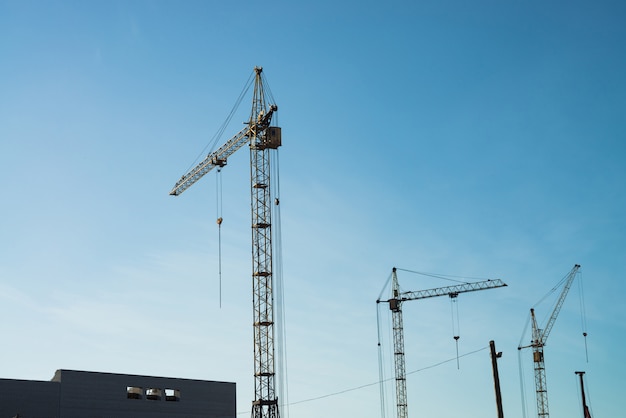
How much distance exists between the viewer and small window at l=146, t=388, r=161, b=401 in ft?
327

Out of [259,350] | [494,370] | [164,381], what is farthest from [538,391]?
[494,370]

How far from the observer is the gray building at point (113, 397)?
88.6m

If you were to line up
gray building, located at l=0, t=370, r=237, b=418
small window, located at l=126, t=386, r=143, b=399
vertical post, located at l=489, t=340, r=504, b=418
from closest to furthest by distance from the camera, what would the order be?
vertical post, located at l=489, t=340, r=504, b=418 → gray building, located at l=0, t=370, r=237, b=418 → small window, located at l=126, t=386, r=143, b=399

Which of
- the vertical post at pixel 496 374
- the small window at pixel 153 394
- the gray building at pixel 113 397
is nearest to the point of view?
the vertical post at pixel 496 374

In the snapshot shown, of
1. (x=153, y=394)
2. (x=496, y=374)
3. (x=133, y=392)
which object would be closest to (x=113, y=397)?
(x=133, y=392)

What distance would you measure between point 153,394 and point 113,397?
214 inches

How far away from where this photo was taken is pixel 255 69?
409 ft

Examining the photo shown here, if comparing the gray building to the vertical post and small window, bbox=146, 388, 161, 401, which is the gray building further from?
the vertical post

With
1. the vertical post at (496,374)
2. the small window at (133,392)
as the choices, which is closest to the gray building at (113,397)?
the small window at (133,392)

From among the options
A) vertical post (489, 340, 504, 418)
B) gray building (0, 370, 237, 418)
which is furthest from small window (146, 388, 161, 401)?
vertical post (489, 340, 504, 418)

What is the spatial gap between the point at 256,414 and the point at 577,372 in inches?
1877

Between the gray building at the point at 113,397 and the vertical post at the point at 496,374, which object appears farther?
the gray building at the point at 113,397

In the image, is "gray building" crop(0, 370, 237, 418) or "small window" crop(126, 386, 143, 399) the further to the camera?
"small window" crop(126, 386, 143, 399)

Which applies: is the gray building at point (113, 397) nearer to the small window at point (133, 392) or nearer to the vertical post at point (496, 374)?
the small window at point (133, 392)
